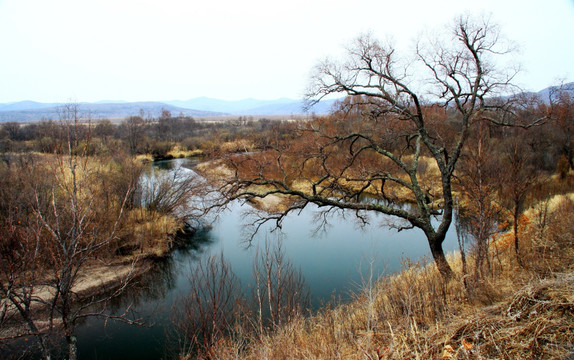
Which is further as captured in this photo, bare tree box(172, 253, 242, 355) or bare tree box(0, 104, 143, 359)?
bare tree box(172, 253, 242, 355)

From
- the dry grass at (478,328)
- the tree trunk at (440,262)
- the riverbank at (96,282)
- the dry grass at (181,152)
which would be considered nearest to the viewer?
the dry grass at (478,328)

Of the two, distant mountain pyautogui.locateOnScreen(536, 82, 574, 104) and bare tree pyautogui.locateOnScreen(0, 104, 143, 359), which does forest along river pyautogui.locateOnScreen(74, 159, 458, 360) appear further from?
distant mountain pyautogui.locateOnScreen(536, 82, 574, 104)

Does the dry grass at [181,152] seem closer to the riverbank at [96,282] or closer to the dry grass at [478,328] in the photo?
the riverbank at [96,282]

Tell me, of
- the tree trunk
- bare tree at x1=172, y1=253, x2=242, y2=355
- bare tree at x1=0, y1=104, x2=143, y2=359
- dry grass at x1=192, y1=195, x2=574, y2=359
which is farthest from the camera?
the tree trunk

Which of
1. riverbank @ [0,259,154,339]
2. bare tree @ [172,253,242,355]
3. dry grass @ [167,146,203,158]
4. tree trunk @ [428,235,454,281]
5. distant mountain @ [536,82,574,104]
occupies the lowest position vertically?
riverbank @ [0,259,154,339]

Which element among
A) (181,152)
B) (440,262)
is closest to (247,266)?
(440,262)

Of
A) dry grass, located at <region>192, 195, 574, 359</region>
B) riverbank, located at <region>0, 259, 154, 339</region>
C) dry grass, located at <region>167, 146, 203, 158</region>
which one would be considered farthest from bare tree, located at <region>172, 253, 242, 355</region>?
dry grass, located at <region>167, 146, 203, 158</region>

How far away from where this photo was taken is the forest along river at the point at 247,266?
9898 millimetres

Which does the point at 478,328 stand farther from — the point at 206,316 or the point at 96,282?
the point at 96,282

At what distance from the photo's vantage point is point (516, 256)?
852 cm

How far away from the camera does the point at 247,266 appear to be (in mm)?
14328

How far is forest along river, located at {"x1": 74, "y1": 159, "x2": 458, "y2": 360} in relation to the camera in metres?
9.90

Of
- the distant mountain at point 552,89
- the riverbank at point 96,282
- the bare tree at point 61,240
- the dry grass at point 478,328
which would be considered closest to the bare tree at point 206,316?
the bare tree at point 61,240

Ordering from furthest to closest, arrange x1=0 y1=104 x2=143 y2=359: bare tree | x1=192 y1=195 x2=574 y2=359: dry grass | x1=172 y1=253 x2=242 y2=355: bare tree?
x1=172 y1=253 x2=242 y2=355: bare tree < x1=0 y1=104 x2=143 y2=359: bare tree < x1=192 y1=195 x2=574 y2=359: dry grass
